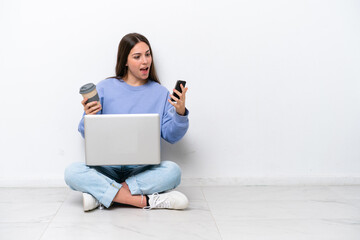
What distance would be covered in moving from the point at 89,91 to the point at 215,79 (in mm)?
671

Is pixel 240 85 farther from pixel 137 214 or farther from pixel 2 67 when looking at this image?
pixel 2 67

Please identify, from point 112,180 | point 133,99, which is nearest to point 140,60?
point 133,99

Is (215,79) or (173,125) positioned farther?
(215,79)

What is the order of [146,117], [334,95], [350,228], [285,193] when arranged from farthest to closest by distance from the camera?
[334,95], [285,193], [146,117], [350,228]

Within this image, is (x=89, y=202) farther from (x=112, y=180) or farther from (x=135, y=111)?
(x=135, y=111)

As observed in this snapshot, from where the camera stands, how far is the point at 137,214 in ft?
5.86

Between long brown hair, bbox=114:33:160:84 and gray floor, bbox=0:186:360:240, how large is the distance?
0.59 metres

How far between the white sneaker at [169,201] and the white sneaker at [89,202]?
22 centimetres

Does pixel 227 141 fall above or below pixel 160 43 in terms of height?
below

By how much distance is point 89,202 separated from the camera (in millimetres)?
1807

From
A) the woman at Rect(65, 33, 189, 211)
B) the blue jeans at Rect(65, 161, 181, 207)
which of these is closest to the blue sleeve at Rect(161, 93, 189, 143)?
the woman at Rect(65, 33, 189, 211)

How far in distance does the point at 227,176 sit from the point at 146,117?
2.23 feet

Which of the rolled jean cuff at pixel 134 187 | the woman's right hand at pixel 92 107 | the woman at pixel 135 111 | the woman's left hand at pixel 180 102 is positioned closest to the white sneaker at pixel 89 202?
the woman at pixel 135 111

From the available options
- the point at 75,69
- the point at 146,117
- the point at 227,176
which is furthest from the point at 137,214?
the point at 75,69
